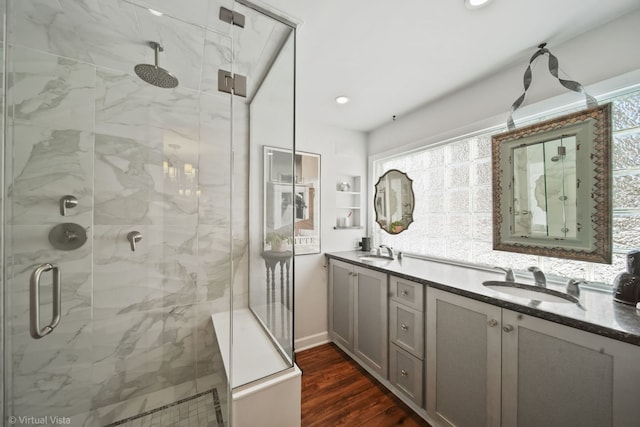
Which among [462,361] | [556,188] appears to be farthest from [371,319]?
[556,188]

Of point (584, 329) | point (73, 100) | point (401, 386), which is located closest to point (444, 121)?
point (584, 329)

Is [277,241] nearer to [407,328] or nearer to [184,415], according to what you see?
[407,328]

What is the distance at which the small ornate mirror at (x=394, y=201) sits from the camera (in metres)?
2.34

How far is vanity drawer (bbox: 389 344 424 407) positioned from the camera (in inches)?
58.2

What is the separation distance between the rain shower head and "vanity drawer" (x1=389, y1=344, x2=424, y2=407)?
2493 mm

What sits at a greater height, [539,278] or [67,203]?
[67,203]

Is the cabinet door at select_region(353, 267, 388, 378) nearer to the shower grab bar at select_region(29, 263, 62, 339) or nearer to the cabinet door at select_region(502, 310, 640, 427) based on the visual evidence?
the cabinet door at select_region(502, 310, 640, 427)

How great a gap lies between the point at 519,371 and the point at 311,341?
174 centimetres

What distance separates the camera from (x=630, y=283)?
102cm

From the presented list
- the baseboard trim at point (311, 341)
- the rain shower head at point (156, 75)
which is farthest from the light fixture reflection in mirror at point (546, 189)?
the rain shower head at point (156, 75)

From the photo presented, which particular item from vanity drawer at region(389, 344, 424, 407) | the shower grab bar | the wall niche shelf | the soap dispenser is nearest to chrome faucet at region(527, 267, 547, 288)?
the soap dispenser

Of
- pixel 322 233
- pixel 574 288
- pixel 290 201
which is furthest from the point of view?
pixel 322 233

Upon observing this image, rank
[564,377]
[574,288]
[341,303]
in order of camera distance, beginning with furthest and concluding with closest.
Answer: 1. [341,303]
2. [574,288]
3. [564,377]

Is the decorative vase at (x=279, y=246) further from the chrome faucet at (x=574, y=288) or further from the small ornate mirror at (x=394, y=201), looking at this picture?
the chrome faucet at (x=574, y=288)
